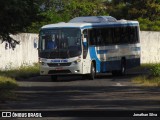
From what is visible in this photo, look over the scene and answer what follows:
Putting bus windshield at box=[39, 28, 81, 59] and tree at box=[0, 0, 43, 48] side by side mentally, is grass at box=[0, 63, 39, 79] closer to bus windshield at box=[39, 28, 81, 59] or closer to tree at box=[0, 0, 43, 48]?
bus windshield at box=[39, 28, 81, 59]

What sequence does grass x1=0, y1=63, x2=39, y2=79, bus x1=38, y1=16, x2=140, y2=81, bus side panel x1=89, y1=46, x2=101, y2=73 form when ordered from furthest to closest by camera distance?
grass x1=0, y1=63, x2=39, y2=79, bus side panel x1=89, y1=46, x2=101, y2=73, bus x1=38, y1=16, x2=140, y2=81

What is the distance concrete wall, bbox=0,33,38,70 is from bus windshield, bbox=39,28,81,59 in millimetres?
5326

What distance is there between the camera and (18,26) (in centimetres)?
2122

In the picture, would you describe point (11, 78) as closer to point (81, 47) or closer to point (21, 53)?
point (81, 47)

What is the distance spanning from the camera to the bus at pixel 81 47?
34.0 meters

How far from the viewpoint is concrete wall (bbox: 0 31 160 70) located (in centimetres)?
4116

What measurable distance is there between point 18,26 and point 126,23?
19061 millimetres

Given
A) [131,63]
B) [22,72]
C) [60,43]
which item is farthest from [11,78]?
[131,63]

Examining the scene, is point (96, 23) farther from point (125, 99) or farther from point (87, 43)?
point (125, 99)

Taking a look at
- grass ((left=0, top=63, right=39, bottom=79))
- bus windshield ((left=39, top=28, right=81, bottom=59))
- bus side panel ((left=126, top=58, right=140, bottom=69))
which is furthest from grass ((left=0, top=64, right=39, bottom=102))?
bus side panel ((left=126, top=58, right=140, bottom=69))

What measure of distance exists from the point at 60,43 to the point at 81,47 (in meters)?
1.07

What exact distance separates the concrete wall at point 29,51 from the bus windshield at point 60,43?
1914 mm

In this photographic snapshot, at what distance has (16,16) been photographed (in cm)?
2020

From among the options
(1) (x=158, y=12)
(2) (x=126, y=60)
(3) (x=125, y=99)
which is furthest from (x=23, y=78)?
(1) (x=158, y=12)
